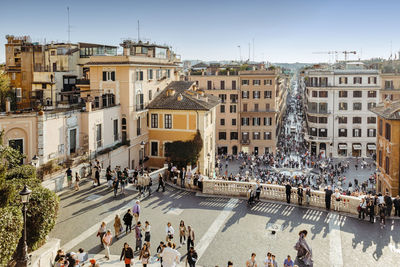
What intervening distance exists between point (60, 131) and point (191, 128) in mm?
14196

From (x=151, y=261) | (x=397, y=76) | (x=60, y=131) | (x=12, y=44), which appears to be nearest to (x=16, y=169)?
(x=151, y=261)

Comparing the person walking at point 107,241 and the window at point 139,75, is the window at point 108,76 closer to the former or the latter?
the window at point 139,75

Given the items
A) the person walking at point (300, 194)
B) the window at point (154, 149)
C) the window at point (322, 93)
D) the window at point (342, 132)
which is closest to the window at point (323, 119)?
the window at point (342, 132)

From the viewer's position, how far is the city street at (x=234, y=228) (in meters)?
16.9

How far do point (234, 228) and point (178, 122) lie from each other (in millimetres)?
21375

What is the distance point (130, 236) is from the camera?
1867 cm

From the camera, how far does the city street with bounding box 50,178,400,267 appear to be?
16.9m

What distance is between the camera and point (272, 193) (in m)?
24.3

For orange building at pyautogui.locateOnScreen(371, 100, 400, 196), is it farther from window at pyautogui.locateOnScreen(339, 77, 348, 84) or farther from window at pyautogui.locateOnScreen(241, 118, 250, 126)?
window at pyautogui.locateOnScreen(241, 118, 250, 126)

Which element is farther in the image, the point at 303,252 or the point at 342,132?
the point at 342,132

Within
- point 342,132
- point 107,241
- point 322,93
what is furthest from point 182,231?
point 342,132

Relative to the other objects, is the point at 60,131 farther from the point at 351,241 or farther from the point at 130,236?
A: the point at 351,241

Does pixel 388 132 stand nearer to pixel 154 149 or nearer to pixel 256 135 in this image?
pixel 154 149

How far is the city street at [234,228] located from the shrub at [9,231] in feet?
13.3
